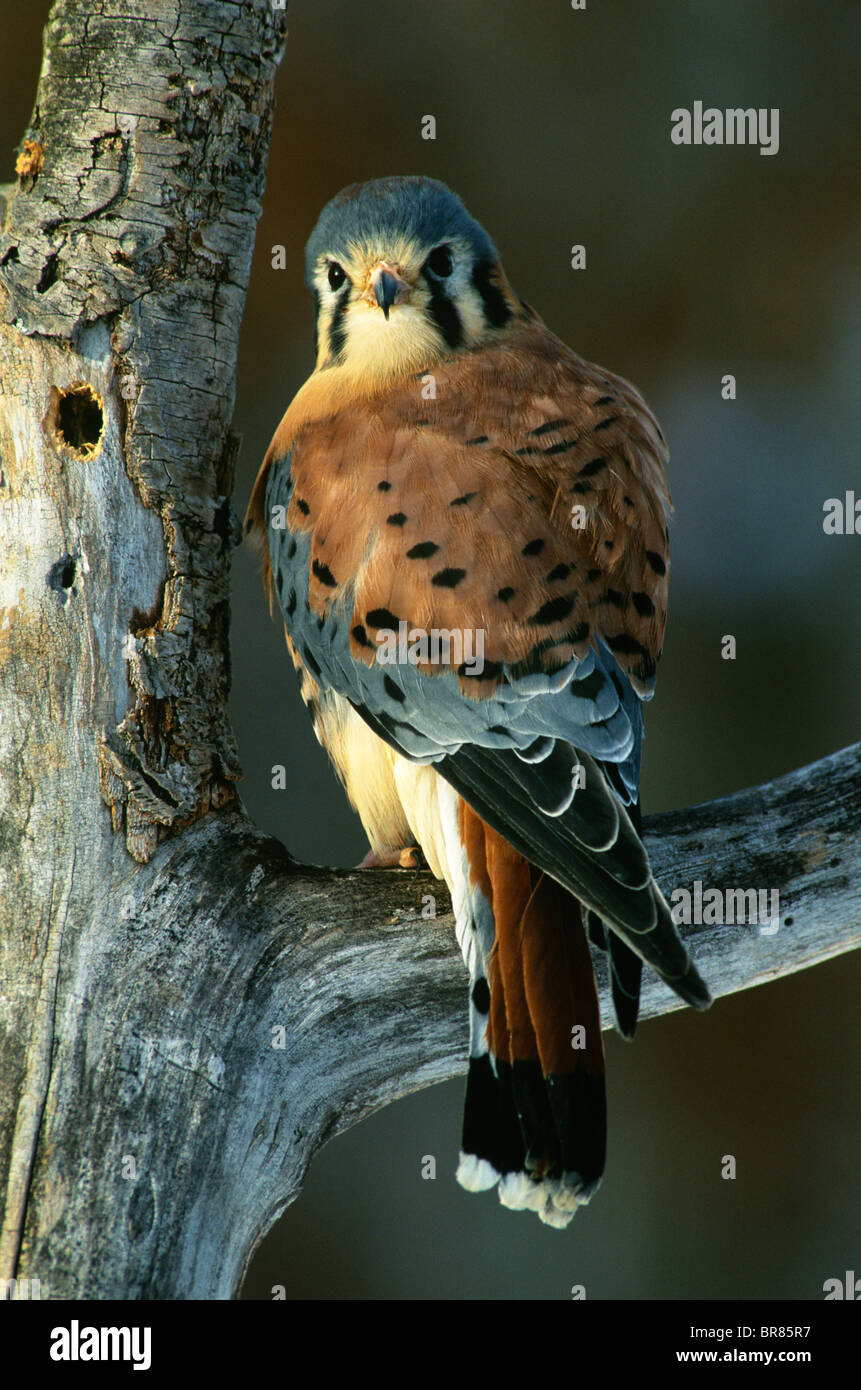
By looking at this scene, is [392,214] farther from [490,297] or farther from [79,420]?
[79,420]

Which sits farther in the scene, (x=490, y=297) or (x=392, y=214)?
(x=490, y=297)

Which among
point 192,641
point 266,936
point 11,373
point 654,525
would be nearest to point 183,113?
point 11,373

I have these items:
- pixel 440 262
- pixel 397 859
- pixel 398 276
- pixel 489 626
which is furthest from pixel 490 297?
pixel 397 859

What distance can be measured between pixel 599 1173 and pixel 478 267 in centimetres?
153

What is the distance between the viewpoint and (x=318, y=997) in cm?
183

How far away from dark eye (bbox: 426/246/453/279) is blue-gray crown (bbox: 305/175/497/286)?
0.02 m

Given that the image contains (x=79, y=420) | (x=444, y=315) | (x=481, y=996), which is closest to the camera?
(x=481, y=996)

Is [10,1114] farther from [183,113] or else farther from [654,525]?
[183,113]

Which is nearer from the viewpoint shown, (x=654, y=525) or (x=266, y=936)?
(x=266, y=936)

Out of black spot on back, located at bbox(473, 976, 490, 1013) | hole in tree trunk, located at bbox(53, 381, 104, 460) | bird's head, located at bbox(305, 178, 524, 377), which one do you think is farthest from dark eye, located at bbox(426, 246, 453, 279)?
black spot on back, located at bbox(473, 976, 490, 1013)

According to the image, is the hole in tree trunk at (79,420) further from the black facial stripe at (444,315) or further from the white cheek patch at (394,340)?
the black facial stripe at (444,315)

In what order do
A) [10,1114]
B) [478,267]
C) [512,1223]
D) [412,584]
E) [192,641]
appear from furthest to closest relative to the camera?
[512,1223] → [478,267] → [192,641] → [412,584] → [10,1114]

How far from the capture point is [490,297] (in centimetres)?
221

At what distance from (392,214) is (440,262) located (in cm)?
14
